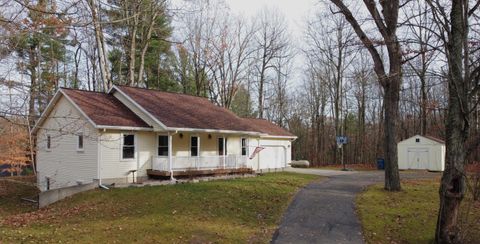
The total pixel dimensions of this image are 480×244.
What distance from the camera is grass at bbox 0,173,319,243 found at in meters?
10.0

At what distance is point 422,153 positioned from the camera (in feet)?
106

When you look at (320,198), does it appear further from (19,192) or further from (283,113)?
(283,113)

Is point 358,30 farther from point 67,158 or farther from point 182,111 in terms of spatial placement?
point 67,158

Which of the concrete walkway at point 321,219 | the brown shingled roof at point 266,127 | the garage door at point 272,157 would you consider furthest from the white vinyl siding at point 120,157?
the brown shingled roof at point 266,127

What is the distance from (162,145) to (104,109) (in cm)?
348

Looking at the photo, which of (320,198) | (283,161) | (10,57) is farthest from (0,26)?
(283,161)

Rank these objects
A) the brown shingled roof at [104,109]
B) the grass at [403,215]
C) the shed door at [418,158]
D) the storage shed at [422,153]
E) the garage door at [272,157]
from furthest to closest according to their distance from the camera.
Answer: the shed door at [418,158], the storage shed at [422,153], the garage door at [272,157], the brown shingled roof at [104,109], the grass at [403,215]

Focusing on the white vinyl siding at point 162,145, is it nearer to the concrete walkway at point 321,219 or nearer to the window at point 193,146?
the window at point 193,146

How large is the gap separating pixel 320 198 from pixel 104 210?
26.6ft

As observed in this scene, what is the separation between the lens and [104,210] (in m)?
13.8

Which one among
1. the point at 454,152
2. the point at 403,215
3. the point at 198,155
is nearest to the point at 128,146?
the point at 198,155

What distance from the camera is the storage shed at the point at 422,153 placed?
31.6 meters

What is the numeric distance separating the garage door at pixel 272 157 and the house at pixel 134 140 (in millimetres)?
2873

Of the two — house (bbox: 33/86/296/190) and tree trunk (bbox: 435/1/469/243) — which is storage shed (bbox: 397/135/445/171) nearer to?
house (bbox: 33/86/296/190)
